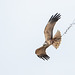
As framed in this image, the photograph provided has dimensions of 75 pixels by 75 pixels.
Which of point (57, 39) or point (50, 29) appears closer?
point (57, 39)

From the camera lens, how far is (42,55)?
1198 cm

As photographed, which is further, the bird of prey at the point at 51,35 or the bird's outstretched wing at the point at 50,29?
the bird's outstretched wing at the point at 50,29

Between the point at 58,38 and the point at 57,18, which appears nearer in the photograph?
the point at 58,38

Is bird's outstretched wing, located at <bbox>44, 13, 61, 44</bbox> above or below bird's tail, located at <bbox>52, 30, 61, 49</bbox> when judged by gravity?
above

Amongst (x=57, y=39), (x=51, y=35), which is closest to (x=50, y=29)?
(x=51, y=35)

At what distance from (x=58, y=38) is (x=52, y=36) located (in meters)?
0.77

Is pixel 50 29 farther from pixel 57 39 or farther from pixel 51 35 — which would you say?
pixel 57 39

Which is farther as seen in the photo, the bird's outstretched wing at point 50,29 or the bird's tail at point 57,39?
the bird's outstretched wing at point 50,29

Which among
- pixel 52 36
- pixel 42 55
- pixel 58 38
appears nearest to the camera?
pixel 58 38

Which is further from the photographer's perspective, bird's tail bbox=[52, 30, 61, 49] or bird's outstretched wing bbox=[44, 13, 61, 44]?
bird's outstretched wing bbox=[44, 13, 61, 44]

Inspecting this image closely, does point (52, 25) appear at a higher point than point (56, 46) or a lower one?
higher

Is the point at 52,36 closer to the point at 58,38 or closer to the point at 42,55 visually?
the point at 58,38

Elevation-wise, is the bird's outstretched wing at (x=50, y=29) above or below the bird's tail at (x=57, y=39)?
above

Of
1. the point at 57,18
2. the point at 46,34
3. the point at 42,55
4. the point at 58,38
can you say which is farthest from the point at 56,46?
the point at 42,55
